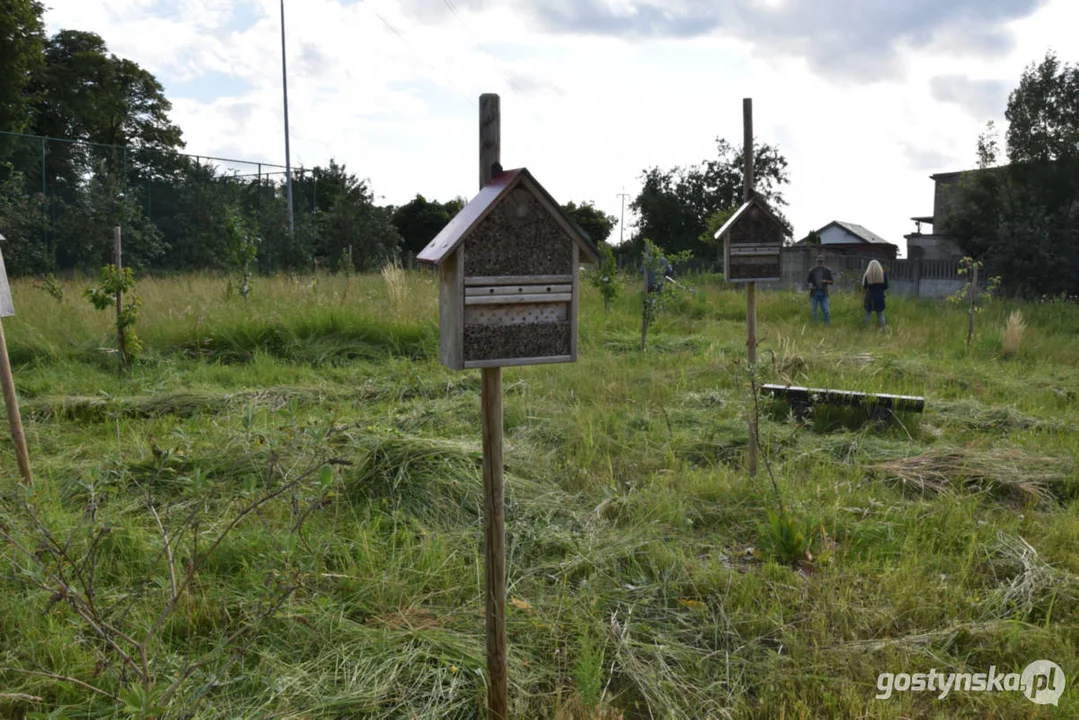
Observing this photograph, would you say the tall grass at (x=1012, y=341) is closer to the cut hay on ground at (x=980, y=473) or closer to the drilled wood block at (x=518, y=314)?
the cut hay on ground at (x=980, y=473)

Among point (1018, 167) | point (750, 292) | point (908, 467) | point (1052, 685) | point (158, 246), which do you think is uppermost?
point (1018, 167)

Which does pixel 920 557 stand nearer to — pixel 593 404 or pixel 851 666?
pixel 851 666

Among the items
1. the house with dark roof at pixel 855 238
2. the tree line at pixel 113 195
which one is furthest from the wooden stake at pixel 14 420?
the house with dark roof at pixel 855 238

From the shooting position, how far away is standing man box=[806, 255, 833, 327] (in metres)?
14.1

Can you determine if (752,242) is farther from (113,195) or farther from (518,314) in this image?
(113,195)

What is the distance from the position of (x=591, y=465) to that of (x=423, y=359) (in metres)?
4.41

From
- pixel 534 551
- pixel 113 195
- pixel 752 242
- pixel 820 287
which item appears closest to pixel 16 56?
pixel 113 195

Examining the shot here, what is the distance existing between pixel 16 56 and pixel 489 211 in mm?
25794

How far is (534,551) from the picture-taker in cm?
391

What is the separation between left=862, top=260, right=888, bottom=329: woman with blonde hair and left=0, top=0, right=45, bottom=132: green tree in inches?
903

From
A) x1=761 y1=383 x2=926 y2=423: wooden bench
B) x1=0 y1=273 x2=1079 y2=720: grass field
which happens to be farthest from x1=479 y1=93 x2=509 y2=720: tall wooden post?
x1=761 y1=383 x2=926 y2=423: wooden bench

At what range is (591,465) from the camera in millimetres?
5180

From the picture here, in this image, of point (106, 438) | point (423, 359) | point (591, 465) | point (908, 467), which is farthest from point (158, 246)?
point (908, 467)

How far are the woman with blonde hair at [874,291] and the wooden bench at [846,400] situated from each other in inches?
297
